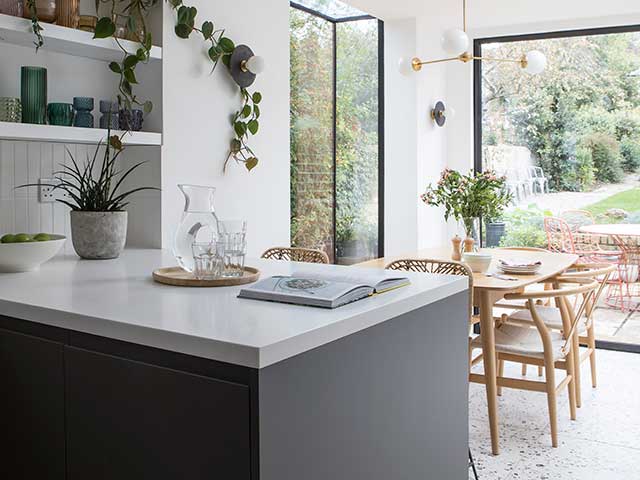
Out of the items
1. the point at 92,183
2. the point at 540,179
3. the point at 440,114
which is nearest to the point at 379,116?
the point at 440,114

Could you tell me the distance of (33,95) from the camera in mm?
2490

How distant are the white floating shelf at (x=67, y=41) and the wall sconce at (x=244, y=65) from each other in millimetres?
478

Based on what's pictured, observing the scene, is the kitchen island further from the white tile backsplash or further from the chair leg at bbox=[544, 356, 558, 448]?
the chair leg at bbox=[544, 356, 558, 448]

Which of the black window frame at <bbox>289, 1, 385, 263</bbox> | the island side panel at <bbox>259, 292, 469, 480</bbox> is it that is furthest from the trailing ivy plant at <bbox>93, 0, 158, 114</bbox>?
the black window frame at <bbox>289, 1, 385, 263</bbox>

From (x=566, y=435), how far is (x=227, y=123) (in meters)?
2.23

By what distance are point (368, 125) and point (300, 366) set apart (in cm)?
427

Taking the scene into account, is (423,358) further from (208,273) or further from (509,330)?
(509,330)

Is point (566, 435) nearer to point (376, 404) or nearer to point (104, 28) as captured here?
point (376, 404)

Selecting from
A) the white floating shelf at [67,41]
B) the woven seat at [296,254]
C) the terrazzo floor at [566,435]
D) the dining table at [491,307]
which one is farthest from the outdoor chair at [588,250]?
the white floating shelf at [67,41]

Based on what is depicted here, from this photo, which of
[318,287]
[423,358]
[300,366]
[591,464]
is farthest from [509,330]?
[300,366]

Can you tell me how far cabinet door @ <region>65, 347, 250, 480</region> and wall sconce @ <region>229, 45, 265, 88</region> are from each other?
6.77ft

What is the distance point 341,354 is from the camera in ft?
4.88

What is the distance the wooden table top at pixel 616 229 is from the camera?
4902mm

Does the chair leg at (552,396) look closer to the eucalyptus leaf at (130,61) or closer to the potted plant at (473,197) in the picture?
the potted plant at (473,197)
